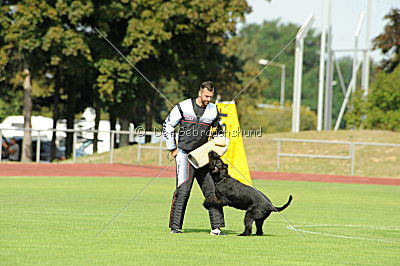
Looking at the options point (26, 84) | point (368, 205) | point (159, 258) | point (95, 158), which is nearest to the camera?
point (159, 258)

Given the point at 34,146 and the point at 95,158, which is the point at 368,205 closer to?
the point at 95,158

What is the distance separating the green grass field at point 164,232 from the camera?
9.59m

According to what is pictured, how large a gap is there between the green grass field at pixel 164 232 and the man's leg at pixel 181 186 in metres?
0.26

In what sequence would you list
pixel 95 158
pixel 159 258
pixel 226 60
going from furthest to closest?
pixel 226 60 < pixel 95 158 < pixel 159 258

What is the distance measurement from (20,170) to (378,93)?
24.0 meters

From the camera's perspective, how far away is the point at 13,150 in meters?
46.8

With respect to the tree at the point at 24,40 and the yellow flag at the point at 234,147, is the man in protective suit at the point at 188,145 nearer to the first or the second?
the yellow flag at the point at 234,147

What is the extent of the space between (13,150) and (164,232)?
1417 inches

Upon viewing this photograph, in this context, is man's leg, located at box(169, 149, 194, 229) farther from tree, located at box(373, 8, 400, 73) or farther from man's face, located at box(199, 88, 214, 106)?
tree, located at box(373, 8, 400, 73)

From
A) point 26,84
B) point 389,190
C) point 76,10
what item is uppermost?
point 76,10

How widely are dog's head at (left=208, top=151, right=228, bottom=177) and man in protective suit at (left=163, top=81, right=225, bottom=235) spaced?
226 mm

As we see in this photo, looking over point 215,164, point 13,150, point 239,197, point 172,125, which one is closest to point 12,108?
point 13,150

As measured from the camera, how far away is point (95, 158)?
126 feet

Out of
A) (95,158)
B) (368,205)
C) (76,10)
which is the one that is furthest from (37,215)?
(76,10)
